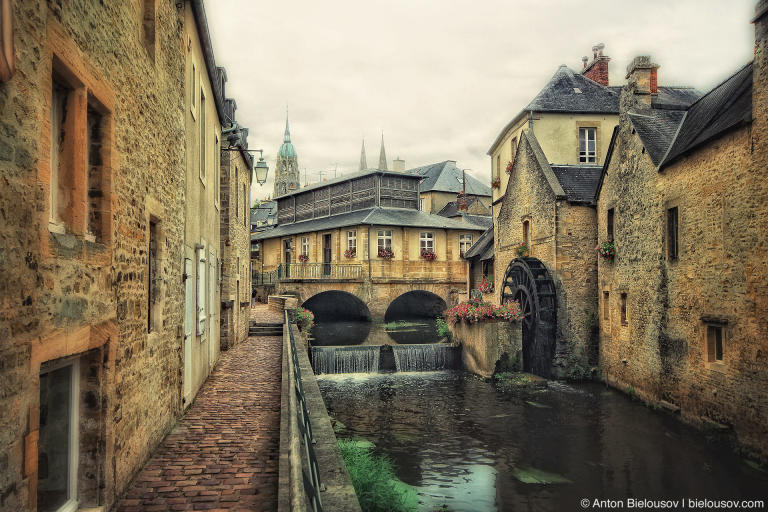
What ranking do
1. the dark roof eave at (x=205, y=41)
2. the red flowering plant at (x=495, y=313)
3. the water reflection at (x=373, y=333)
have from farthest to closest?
the water reflection at (x=373, y=333) < the red flowering plant at (x=495, y=313) < the dark roof eave at (x=205, y=41)

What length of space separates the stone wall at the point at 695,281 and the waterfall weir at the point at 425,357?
17.5 ft

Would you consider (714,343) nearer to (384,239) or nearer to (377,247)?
(377,247)

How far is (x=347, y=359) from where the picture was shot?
62.7 feet

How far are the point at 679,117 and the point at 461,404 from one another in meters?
9.42

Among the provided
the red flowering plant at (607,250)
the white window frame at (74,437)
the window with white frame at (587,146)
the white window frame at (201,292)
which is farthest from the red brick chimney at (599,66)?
the white window frame at (74,437)

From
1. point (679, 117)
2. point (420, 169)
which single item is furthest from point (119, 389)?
point (420, 169)

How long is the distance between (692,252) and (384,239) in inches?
849

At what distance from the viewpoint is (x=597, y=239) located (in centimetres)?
1738

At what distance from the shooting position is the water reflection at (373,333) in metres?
26.0

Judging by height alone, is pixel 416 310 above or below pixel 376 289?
below

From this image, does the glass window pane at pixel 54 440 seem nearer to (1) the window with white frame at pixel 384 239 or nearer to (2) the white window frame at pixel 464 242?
(1) the window with white frame at pixel 384 239

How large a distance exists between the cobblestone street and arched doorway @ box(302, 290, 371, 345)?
17283 mm

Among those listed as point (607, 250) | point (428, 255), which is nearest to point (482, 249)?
point (428, 255)

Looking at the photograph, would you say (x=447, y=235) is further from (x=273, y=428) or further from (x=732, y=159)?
(x=273, y=428)
